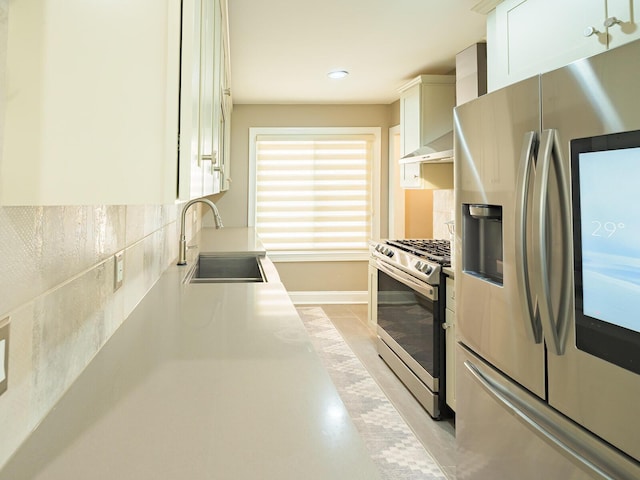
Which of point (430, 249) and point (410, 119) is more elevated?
point (410, 119)

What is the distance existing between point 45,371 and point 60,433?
0.12m

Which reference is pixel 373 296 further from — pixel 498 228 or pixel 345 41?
pixel 498 228

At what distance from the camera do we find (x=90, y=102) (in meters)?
0.54

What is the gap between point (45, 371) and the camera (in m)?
0.65

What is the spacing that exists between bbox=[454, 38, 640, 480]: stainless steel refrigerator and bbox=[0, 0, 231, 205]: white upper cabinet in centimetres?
100

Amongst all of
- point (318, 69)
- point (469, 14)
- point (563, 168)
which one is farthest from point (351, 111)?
point (563, 168)

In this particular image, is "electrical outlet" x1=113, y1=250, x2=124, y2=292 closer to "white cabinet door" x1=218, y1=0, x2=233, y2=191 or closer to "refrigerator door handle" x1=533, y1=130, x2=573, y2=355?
"white cabinet door" x1=218, y1=0, x2=233, y2=191

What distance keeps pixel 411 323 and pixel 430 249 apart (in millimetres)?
560

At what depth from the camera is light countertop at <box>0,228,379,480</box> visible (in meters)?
0.49

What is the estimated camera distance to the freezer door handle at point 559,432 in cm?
97

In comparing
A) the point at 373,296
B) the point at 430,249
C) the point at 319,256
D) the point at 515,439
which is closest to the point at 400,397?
the point at 430,249

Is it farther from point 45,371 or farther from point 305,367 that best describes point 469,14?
point 45,371

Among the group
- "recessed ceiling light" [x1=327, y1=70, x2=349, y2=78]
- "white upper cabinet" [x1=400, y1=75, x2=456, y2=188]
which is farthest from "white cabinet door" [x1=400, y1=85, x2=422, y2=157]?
"recessed ceiling light" [x1=327, y1=70, x2=349, y2=78]

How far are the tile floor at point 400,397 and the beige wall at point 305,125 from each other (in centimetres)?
64
